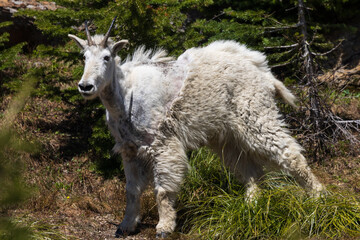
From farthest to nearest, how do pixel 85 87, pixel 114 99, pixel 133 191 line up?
pixel 133 191
pixel 114 99
pixel 85 87

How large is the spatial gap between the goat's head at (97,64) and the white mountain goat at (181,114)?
0.04 feet

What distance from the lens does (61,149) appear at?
851cm

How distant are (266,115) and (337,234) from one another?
208 centimetres

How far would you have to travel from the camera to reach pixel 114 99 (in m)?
5.73

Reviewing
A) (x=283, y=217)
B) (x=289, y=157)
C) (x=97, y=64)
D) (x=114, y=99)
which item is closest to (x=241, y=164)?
(x=289, y=157)

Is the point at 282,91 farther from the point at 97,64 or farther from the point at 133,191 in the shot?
the point at 97,64

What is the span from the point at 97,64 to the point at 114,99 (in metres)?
0.59

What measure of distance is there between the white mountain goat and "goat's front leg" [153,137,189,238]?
0.01m

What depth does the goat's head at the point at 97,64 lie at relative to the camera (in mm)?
5164

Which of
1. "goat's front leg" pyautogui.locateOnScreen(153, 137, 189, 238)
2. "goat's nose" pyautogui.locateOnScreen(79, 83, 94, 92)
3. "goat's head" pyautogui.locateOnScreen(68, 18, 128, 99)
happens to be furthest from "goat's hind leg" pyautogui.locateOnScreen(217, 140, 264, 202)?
"goat's nose" pyautogui.locateOnScreen(79, 83, 94, 92)

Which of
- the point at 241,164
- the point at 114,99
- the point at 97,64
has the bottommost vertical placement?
the point at 241,164

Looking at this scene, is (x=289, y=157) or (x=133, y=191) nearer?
(x=133, y=191)

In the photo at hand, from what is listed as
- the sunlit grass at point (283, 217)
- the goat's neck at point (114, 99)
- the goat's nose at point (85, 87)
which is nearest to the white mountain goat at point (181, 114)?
the goat's neck at point (114, 99)

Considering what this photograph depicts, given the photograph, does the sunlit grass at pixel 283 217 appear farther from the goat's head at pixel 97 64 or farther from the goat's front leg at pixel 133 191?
the goat's head at pixel 97 64
